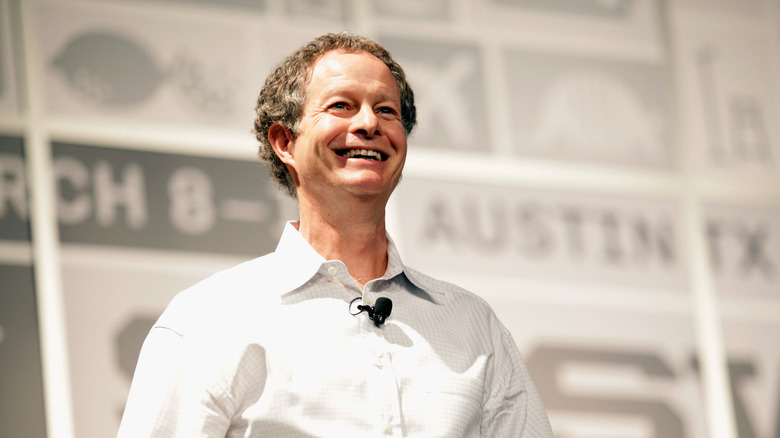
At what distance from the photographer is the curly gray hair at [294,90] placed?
1812mm

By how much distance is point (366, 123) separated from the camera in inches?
67.1

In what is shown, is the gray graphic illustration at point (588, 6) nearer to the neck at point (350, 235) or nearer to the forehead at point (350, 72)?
the forehead at point (350, 72)

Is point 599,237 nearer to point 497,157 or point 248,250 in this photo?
point 497,157

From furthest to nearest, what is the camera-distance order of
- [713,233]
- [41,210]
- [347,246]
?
[713,233], [41,210], [347,246]

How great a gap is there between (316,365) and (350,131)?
386 millimetres

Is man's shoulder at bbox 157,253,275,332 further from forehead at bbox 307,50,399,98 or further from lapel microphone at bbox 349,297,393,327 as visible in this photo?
forehead at bbox 307,50,399,98

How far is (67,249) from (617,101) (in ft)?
7.05

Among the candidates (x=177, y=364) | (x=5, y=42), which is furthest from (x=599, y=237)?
(x=177, y=364)

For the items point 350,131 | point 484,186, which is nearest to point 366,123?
point 350,131

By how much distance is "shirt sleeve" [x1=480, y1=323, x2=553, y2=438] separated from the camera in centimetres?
171

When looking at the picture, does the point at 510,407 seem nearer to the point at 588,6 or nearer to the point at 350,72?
the point at 350,72

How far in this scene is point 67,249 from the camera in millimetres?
3188

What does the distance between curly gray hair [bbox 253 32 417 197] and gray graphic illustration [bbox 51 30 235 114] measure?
63.7 inches

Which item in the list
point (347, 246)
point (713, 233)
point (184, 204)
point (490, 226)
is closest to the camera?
point (347, 246)
